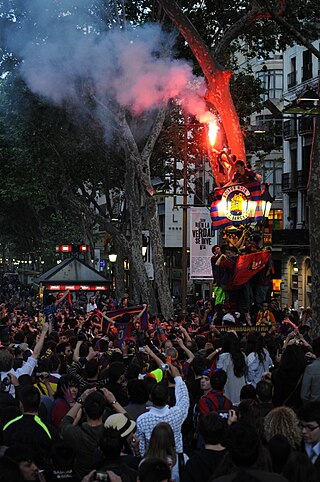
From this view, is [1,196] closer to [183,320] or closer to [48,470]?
[183,320]

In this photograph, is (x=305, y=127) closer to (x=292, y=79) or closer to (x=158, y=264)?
(x=292, y=79)

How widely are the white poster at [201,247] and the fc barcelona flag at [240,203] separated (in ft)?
10.9

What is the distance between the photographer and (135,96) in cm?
2503

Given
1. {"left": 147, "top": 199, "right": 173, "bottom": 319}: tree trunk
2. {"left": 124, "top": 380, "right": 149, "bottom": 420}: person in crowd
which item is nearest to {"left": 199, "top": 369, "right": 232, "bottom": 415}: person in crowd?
{"left": 124, "top": 380, "right": 149, "bottom": 420}: person in crowd

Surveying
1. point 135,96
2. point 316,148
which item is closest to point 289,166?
point 135,96

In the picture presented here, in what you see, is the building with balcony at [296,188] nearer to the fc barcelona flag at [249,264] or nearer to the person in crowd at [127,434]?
the fc barcelona flag at [249,264]

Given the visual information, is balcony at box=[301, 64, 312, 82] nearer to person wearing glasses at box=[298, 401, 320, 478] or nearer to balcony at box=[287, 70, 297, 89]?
balcony at box=[287, 70, 297, 89]

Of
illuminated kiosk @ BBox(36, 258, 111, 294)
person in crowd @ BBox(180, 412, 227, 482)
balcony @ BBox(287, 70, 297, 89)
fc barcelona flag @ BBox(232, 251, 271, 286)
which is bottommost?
person in crowd @ BBox(180, 412, 227, 482)

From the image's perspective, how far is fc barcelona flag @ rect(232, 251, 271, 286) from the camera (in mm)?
16203

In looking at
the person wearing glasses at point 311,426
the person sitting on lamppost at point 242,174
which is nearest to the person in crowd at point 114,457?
the person wearing glasses at point 311,426

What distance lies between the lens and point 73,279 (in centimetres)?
2720

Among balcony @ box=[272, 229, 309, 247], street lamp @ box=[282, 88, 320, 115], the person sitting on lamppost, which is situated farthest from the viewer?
balcony @ box=[272, 229, 309, 247]

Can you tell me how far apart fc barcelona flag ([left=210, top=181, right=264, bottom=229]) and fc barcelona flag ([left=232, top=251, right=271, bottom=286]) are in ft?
2.33

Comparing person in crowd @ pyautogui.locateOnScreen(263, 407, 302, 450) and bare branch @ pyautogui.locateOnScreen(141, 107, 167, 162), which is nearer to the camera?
person in crowd @ pyautogui.locateOnScreen(263, 407, 302, 450)
